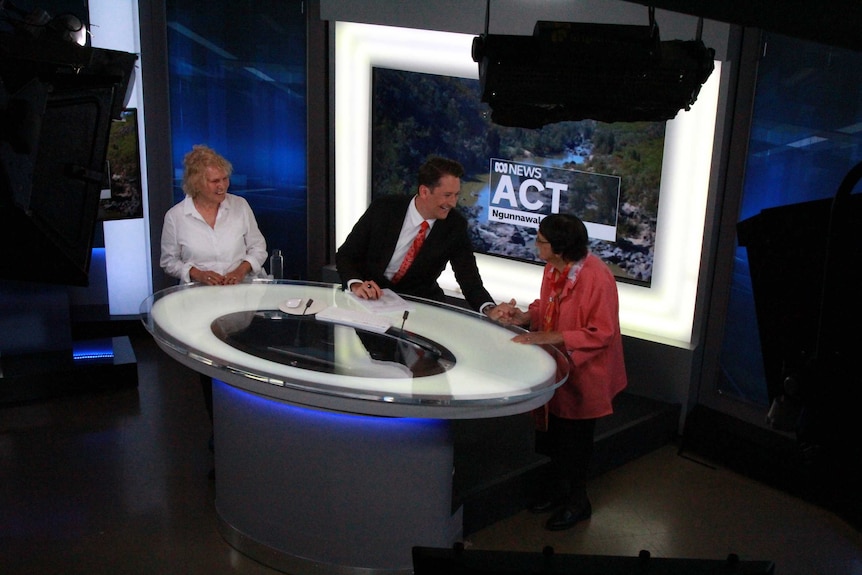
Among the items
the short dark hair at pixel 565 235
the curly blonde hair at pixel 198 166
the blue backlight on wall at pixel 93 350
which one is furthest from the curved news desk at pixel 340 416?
the blue backlight on wall at pixel 93 350

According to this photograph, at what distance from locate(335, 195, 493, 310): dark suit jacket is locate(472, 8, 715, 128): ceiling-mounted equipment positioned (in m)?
1.24

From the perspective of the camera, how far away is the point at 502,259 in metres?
5.72

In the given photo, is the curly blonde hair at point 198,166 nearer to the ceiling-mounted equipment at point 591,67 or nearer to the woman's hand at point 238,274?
the woman's hand at point 238,274

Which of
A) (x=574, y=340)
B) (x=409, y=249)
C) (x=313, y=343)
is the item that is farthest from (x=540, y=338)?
(x=409, y=249)

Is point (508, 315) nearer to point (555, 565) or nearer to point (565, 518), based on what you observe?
point (565, 518)

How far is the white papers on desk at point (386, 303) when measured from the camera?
3820 mm

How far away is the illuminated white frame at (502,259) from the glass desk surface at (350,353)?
173 centimetres

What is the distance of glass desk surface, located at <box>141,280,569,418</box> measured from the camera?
111 inches

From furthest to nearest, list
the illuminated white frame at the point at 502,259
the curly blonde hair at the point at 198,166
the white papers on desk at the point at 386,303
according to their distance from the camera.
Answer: the illuminated white frame at the point at 502,259 < the curly blonde hair at the point at 198,166 < the white papers on desk at the point at 386,303

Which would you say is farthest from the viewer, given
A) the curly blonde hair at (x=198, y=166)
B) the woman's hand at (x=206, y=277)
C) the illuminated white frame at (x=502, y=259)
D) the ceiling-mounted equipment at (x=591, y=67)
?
the illuminated white frame at (x=502, y=259)

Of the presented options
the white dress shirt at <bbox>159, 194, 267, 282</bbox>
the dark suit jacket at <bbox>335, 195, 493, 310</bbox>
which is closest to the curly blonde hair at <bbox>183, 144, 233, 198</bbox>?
the white dress shirt at <bbox>159, 194, 267, 282</bbox>

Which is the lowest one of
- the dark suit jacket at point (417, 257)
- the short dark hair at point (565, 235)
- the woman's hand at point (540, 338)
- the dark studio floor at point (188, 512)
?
the dark studio floor at point (188, 512)

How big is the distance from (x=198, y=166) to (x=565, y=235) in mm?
1994

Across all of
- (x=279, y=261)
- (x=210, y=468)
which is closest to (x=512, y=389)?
(x=210, y=468)
